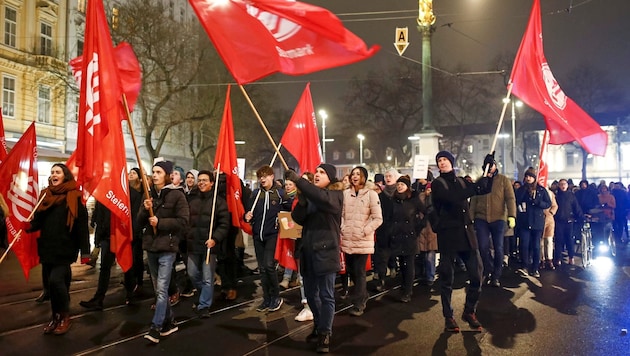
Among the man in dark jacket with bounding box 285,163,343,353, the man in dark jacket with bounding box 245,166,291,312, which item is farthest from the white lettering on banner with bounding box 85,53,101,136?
the man in dark jacket with bounding box 285,163,343,353

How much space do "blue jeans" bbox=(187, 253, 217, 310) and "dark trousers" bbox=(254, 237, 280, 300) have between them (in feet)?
2.43

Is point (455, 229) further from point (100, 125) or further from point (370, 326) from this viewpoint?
point (100, 125)

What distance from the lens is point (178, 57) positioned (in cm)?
2794

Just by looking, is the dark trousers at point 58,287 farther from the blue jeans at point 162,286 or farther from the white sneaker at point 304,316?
the white sneaker at point 304,316

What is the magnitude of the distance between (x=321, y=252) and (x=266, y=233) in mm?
2182

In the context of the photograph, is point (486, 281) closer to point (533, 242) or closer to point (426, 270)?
point (426, 270)

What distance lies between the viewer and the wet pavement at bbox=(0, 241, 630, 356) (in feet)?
18.6

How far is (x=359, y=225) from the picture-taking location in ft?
23.3

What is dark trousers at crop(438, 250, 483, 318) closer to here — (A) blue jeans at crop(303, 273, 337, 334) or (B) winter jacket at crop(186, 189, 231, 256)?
(A) blue jeans at crop(303, 273, 337, 334)

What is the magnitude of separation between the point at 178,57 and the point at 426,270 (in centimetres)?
2221

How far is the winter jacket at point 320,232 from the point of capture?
5527 mm

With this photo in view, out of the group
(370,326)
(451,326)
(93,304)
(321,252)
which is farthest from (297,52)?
(93,304)

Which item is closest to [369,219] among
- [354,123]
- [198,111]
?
[198,111]

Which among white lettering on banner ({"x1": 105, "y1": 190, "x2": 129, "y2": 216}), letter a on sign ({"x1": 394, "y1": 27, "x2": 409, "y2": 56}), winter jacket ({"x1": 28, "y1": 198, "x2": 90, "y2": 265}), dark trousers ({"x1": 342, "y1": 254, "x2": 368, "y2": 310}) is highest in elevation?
letter a on sign ({"x1": 394, "y1": 27, "x2": 409, "y2": 56})
